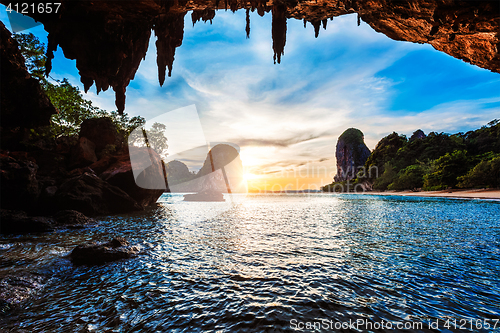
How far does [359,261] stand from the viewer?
7746 mm

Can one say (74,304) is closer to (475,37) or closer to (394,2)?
(394,2)

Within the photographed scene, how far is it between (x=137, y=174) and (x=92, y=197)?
17.5ft

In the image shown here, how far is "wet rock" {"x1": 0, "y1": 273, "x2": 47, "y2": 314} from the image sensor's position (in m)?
4.67

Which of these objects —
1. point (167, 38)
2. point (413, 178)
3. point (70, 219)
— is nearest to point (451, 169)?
point (413, 178)

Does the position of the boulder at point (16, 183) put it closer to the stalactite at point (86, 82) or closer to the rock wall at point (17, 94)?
the rock wall at point (17, 94)

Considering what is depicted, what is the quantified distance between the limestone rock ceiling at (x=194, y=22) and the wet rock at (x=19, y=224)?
33.5 feet

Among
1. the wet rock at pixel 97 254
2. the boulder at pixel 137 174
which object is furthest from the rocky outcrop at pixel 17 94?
the wet rock at pixel 97 254

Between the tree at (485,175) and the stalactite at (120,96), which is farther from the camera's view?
the tree at (485,175)

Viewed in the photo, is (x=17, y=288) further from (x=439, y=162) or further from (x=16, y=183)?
(x=439, y=162)

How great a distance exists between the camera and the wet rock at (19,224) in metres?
11.9

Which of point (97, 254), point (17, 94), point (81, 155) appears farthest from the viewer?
point (81, 155)

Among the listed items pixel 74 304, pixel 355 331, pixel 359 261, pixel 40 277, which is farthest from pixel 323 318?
pixel 40 277

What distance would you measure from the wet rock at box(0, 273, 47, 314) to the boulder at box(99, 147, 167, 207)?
719 inches

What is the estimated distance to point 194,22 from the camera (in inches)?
567
